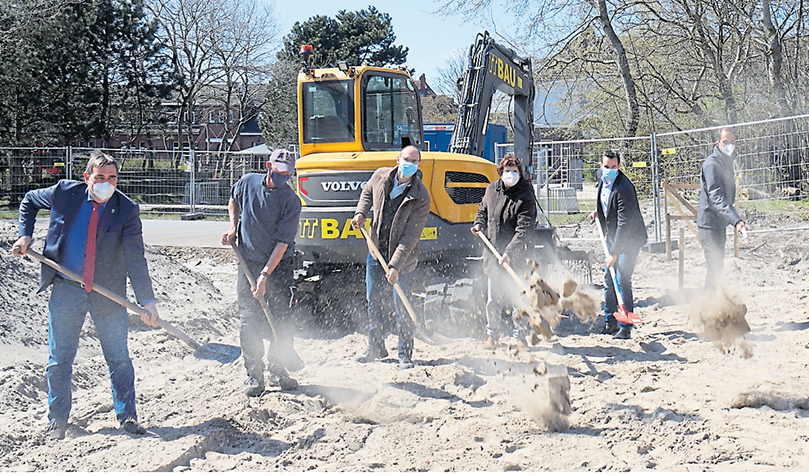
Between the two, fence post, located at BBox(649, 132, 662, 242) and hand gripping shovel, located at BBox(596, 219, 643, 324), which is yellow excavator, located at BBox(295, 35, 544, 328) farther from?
fence post, located at BBox(649, 132, 662, 242)

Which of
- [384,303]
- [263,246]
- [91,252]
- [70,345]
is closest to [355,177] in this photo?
[384,303]

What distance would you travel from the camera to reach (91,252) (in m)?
4.46

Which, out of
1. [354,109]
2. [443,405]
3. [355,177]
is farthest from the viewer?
[354,109]

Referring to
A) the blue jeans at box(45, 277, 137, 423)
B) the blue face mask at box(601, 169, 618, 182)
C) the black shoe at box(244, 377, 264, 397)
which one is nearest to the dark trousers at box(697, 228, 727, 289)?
the blue face mask at box(601, 169, 618, 182)

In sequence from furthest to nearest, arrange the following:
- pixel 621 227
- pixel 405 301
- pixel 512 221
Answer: pixel 621 227, pixel 512 221, pixel 405 301

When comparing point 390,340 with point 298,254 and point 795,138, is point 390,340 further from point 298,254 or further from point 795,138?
point 795,138

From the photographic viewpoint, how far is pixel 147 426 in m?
4.66

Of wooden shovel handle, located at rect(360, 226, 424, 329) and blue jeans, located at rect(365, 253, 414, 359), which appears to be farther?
blue jeans, located at rect(365, 253, 414, 359)

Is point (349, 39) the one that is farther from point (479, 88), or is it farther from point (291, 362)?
point (291, 362)

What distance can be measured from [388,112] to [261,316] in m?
3.34

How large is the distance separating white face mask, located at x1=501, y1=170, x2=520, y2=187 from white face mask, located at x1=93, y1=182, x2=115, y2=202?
3425 mm

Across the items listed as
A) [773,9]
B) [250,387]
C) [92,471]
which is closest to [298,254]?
[250,387]

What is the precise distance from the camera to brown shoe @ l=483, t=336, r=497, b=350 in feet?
21.2

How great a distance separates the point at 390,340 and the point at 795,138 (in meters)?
7.84
